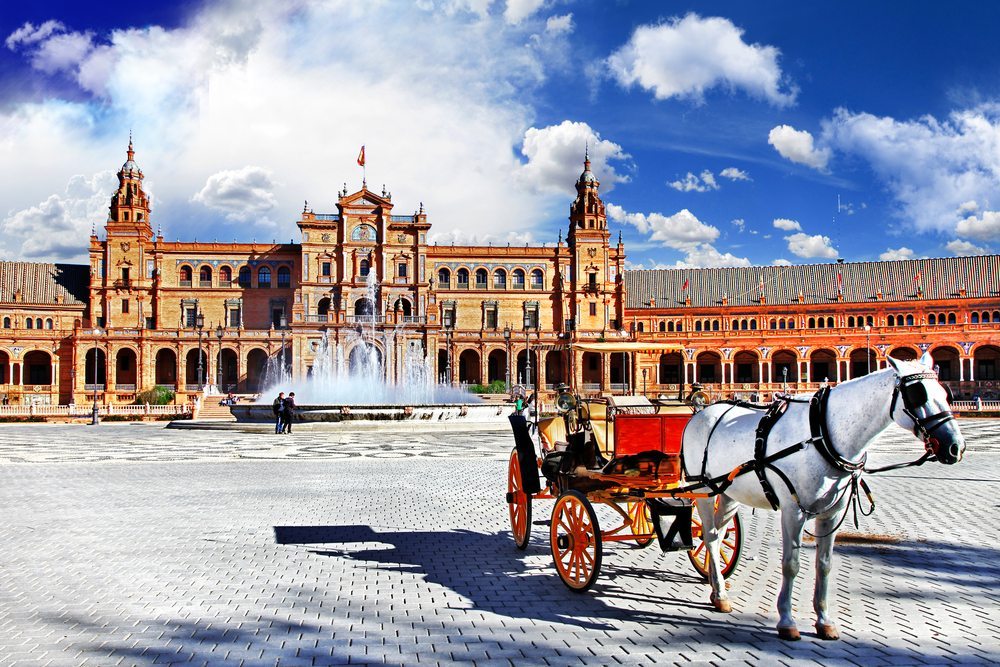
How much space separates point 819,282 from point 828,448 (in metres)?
79.5

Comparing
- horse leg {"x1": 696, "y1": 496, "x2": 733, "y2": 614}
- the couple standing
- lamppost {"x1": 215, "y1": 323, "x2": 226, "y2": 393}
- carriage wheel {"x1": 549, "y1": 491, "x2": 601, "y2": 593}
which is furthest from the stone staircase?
horse leg {"x1": 696, "y1": 496, "x2": 733, "y2": 614}

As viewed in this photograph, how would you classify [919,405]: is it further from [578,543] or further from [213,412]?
[213,412]

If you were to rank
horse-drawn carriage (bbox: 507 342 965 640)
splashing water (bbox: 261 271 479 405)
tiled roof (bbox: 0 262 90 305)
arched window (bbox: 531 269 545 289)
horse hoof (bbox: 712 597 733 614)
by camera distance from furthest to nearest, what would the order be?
arched window (bbox: 531 269 545 289) → tiled roof (bbox: 0 262 90 305) → splashing water (bbox: 261 271 479 405) → horse hoof (bbox: 712 597 733 614) → horse-drawn carriage (bbox: 507 342 965 640)

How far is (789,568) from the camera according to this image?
6.50 meters

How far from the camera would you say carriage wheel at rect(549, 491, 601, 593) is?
298 inches

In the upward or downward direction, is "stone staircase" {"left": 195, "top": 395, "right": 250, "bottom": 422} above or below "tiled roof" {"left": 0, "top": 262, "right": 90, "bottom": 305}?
below

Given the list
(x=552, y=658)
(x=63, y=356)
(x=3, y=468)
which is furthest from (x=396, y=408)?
(x=63, y=356)

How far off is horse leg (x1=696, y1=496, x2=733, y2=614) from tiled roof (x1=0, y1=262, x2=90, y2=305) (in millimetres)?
Result: 78143

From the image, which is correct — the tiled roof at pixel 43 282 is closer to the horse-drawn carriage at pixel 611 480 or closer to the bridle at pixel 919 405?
the horse-drawn carriage at pixel 611 480

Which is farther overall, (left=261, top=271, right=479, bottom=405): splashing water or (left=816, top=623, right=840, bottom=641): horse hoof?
(left=261, top=271, right=479, bottom=405): splashing water

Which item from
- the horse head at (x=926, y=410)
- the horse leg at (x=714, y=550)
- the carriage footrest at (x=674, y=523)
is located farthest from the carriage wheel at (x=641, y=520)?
the horse head at (x=926, y=410)

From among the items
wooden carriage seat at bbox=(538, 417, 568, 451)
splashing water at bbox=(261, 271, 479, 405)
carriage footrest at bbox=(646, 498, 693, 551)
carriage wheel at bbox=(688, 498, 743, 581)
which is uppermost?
splashing water at bbox=(261, 271, 479, 405)

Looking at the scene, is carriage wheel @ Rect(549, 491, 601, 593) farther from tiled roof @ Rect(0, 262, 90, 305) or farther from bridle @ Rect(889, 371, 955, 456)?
tiled roof @ Rect(0, 262, 90, 305)

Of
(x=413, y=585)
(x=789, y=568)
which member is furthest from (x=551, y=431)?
(x=789, y=568)
